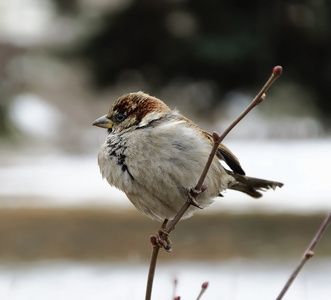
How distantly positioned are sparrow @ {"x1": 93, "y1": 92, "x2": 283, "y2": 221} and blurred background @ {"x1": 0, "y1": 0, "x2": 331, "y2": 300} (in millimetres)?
3121

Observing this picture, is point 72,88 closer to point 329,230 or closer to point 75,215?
point 75,215

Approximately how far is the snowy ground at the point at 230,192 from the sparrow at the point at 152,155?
21.1 ft

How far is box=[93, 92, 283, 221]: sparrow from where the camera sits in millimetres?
2068

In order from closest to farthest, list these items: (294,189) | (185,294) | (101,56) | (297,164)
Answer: (185,294)
(101,56)
(294,189)
(297,164)

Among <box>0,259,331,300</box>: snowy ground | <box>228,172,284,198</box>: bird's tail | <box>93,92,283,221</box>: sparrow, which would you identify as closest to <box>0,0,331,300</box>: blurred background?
<box>0,259,331,300</box>: snowy ground

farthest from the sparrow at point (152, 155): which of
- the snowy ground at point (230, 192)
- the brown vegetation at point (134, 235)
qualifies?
the snowy ground at point (230, 192)

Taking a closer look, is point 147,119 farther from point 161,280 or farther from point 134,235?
point 134,235

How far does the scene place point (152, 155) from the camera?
2090mm

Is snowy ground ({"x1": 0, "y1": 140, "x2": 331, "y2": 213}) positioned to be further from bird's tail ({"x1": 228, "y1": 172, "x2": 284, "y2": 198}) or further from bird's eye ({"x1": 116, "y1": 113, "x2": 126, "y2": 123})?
bird's eye ({"x1": 116, "y1": 113, "x2": 126, "y2": 123})

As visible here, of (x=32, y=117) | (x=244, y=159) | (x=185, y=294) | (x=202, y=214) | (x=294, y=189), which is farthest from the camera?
(x=32, y=117)

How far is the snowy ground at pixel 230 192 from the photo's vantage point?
9.38 m

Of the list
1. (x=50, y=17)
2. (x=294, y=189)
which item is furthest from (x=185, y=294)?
(x=294, y=189)

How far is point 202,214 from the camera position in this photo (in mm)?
8742

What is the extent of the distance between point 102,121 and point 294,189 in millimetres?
8012
